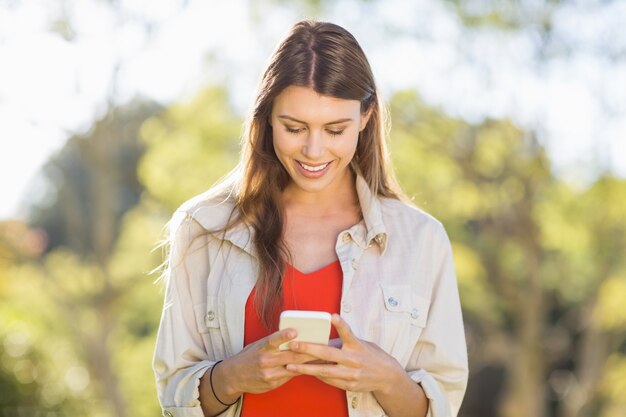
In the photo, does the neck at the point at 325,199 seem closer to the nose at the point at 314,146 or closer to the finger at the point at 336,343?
the nose at the point at 314,146

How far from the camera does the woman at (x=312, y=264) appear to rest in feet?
9.34

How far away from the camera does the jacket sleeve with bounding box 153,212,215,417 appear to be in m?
2.88

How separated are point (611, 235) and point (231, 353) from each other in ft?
43.6

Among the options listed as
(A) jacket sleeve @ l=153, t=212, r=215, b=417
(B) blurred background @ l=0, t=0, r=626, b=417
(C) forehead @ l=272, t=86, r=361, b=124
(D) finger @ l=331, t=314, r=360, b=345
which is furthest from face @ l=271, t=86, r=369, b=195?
(B) blurred background @ l=0, t=0, r=626, b=417

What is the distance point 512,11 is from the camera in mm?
14562

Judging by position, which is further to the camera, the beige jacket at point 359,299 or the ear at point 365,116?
the ear at point 365,116

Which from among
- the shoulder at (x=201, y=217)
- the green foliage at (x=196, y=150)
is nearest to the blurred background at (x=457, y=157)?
the green foliage at (x=196, y=150)

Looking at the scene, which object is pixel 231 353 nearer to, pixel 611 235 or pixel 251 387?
pixel 251 387

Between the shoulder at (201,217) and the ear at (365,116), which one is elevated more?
the ear at (365,116)

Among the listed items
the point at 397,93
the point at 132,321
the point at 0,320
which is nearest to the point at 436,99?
the point at 397,93

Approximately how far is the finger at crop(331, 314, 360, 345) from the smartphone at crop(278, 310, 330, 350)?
0.07 ft

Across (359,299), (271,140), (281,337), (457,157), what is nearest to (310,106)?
(271,140)

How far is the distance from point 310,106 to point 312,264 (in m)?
0.45

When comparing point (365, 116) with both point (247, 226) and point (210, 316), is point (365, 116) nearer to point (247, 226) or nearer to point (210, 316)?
point (247, 226)
